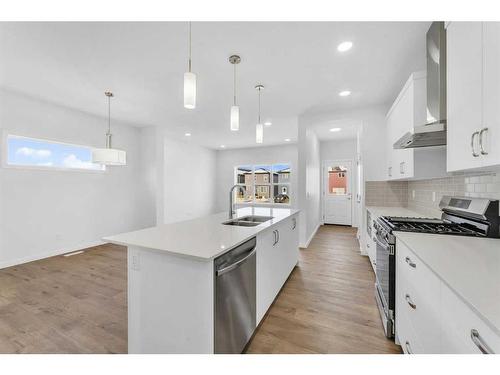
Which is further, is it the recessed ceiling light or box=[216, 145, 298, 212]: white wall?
box=[216, 145, 298, 212]: white wall

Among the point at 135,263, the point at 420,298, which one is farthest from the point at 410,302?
the point at 135,263

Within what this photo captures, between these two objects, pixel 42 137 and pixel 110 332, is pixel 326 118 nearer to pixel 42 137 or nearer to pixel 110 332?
pixel 110 332

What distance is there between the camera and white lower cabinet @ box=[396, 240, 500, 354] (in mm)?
711

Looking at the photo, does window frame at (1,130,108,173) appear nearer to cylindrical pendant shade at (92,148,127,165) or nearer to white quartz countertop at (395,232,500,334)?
cylindrical pendant shade at (92,148,127,165)

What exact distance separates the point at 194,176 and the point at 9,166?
13.8 feet

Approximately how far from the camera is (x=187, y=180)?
664cm

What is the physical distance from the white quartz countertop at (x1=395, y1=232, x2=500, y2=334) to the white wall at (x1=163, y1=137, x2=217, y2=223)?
537 centimetres

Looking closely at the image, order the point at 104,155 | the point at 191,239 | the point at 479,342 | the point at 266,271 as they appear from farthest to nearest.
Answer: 1. the point at 104,155
2. the point at 266,271
3. the point at 191,239
4. the point at 479,342

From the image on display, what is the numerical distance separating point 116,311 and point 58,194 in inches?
116

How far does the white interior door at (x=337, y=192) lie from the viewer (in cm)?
668

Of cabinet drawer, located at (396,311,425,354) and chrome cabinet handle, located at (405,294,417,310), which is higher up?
chrome cabinet handle, located at (405,294,417,310)

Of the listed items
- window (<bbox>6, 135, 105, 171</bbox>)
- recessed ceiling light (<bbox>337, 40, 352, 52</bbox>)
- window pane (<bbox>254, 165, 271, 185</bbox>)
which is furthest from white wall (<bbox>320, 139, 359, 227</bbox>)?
window (<bbox>6, 135, 105, 171</bbox>)

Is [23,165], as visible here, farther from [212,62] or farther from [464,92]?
[464,92]
